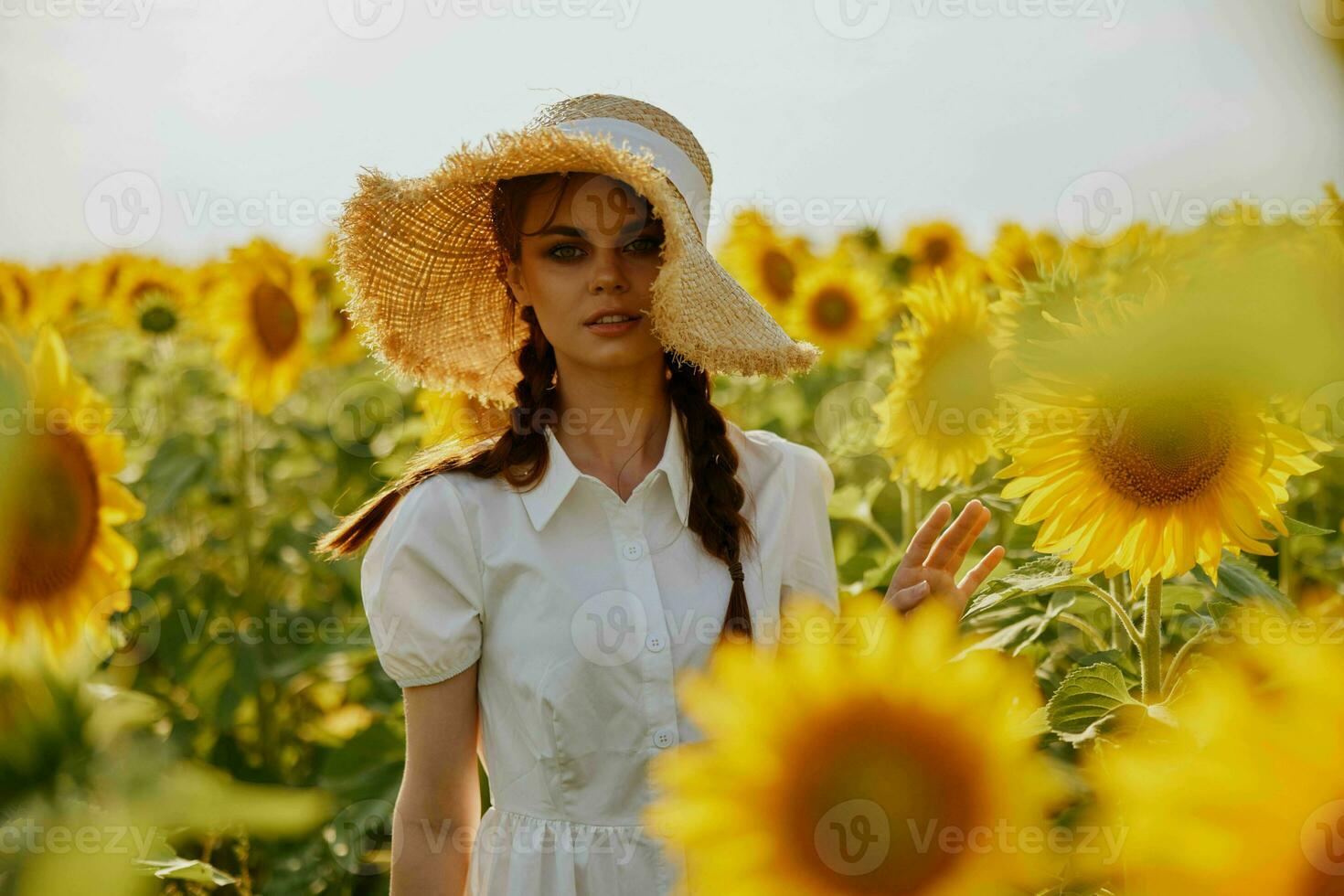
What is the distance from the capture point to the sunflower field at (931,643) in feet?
1.12

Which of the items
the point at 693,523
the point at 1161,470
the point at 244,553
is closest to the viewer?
the point at 1161,470

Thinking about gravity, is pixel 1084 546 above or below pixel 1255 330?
below

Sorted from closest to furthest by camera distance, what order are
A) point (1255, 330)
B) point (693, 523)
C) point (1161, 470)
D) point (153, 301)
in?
point (1255, 330) < point (1161, 470) < point (693, 523) < point (153, 301)

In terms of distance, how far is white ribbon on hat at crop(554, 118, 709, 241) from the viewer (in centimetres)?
163

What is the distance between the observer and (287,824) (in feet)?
1.04

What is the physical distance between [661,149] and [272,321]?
246 centimetres

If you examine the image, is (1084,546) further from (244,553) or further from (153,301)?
(153,301)

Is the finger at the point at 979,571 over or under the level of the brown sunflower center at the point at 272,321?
under

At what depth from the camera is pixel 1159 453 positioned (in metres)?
1.12

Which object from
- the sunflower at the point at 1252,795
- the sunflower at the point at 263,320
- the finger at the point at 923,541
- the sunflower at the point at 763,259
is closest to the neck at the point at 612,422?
the finger at the point at 923,541

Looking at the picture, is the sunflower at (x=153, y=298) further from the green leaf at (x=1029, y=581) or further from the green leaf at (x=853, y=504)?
the green leaf at (x=1029, y=581)

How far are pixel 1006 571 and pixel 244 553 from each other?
8.14 ft

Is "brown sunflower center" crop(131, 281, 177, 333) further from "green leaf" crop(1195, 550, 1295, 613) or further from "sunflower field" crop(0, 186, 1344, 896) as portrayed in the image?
"green leaf" crop(1195, 550, 1295, 613)

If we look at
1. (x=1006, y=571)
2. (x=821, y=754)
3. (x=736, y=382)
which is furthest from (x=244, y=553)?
(x=821, y=754)
